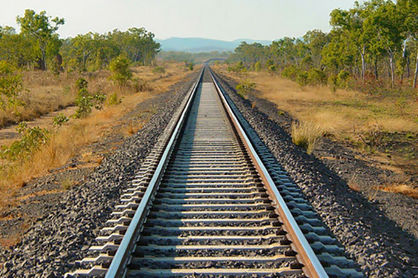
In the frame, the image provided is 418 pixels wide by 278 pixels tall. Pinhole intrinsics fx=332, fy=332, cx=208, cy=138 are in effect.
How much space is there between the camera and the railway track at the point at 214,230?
10.6 ft

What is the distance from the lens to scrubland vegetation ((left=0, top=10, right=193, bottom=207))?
324 inches

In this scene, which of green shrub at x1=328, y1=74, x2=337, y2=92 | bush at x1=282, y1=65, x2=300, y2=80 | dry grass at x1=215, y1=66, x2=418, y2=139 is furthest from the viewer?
bush at x1=282, y1=65, x2=300, y2=80

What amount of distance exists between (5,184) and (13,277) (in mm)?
3845

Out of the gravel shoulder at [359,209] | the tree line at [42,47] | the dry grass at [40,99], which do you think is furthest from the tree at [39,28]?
the gravel shoulder at [359,209]

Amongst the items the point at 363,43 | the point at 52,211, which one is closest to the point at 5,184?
the point at 52,211

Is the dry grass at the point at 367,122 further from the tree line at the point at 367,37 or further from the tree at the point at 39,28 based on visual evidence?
the tree at the point at 39,28

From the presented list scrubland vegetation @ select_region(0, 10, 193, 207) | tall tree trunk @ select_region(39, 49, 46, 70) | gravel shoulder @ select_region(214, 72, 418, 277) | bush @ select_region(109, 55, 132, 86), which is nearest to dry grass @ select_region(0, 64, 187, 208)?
scrubland vegetation @ select_region(0, 10, 193, 207)

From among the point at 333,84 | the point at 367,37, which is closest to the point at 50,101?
the point at 333,84

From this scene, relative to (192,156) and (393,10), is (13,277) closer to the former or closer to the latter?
(192,156)

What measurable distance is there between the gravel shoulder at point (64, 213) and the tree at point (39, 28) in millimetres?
44674

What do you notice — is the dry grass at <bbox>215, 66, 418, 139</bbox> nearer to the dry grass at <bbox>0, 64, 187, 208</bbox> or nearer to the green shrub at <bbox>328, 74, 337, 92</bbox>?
the green shrub at <bbox>328, 74, 337, 92</bbox>

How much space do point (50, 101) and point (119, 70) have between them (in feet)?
16.9

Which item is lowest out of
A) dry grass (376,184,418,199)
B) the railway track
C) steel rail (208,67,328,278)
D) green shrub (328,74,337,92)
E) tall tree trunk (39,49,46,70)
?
dry grass (376,184,418,199)

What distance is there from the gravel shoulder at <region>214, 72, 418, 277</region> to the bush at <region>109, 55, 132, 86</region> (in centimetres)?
1730
